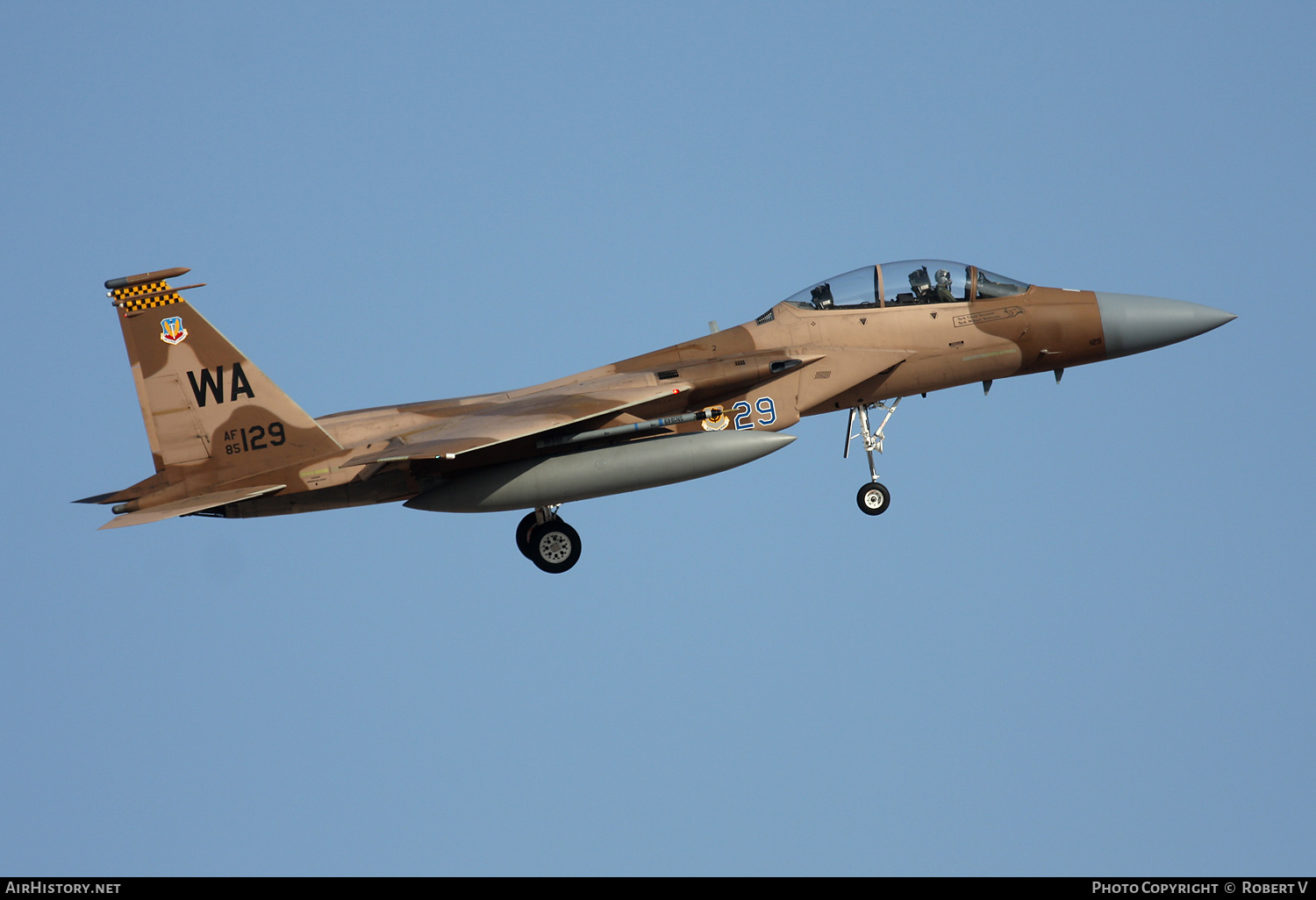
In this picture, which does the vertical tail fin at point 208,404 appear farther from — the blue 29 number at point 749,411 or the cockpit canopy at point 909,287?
the cockpit canopy at point 909,287

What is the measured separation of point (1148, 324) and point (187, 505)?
13.0 meters

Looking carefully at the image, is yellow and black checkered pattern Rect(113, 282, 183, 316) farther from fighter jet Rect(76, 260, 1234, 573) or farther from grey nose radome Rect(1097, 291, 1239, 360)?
grey nose radome Rect(1097, 291, 1239, 360)

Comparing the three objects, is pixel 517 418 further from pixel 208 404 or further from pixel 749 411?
pixel 208 404

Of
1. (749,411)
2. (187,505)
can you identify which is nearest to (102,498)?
(187,505)

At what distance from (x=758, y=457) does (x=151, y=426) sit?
7.82 meters

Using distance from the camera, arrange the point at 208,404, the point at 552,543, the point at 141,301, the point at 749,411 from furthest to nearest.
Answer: the point at 552,543
the point at 749,411
the point at 208,404
the point at 141,301

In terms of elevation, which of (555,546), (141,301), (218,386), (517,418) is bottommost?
(555,546)

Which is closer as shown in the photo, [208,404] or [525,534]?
[208,404]

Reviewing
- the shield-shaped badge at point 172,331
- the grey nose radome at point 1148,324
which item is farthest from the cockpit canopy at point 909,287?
the shield-shaped badge at point 172,331

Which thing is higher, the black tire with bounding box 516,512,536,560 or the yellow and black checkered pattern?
the yellow and black checkered pattern

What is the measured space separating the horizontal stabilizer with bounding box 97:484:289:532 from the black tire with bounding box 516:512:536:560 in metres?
3.51

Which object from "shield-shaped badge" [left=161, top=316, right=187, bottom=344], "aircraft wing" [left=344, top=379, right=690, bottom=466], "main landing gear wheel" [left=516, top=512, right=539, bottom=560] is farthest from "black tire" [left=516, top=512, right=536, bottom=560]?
"shield-shaped badge" [left=161, top=316, right=187, bottom=344]

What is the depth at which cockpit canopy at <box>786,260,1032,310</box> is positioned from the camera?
1953 centimetres

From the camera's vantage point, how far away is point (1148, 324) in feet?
64.3
